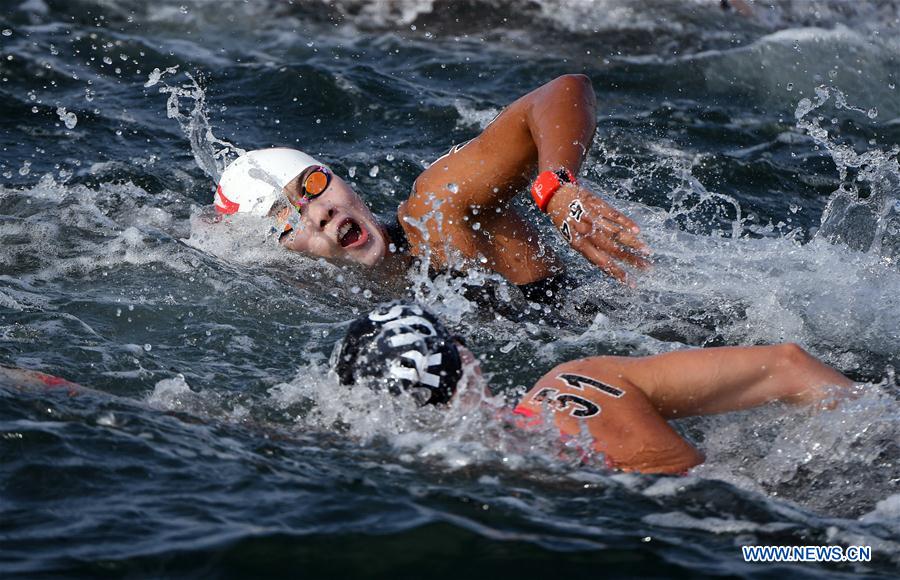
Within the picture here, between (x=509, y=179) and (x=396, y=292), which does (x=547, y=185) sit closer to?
(x=509, y=179)

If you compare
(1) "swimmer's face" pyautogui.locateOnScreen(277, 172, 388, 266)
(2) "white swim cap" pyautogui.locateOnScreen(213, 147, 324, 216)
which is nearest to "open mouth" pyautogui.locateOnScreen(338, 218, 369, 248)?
(1) "swimmer's face" pyautogui.locateOnScreen(277, 172, 388, 266)

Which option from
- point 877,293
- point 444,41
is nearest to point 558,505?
point 877,293

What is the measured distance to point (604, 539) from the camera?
4.37 metres

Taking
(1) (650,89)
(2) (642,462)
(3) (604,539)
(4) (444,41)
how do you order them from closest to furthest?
(3) (604,539)
(2) (642,462)
(1) (650,89)
(4) (444,41)

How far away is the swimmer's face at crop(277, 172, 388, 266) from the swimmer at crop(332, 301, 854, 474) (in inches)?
79.1

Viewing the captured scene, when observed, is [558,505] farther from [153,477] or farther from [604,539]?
[153,477]

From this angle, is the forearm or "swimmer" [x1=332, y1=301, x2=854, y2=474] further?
the forearm

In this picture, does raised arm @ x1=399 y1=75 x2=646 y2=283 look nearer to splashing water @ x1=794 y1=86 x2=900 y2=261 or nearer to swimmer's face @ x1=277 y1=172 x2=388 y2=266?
swimmer's face @ x1=277 y1=172 x2=388 y2=266

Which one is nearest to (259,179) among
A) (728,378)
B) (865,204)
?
(728,378)

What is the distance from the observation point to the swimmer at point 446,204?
6473 millimetres

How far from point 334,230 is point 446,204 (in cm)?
66

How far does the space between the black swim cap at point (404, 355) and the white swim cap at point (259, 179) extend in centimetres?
235

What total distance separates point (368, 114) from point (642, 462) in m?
6.39

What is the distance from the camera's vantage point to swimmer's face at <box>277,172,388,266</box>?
6.86 metres
